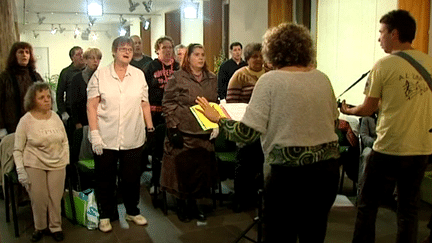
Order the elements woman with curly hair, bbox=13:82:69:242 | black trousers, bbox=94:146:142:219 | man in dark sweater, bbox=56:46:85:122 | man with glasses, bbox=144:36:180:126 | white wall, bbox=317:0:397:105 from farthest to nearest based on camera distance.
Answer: man in dark sweater, bbox=56:46:85:122 → white wall, bbox=317:0:397:105 → man with glasses, bbox=144:36:180:126 → black trousers, bbox=94:146:142:219 → woman with curly hair, bbox=13:82:69:242

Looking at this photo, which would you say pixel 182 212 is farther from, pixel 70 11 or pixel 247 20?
pixel 70 11

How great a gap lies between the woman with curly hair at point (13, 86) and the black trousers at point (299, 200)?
287 centimetres

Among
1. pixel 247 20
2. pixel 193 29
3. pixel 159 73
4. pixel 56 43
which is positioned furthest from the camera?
pixel 56 43

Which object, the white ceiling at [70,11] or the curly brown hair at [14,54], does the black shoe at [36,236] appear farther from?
the white ceiling at [70,11]

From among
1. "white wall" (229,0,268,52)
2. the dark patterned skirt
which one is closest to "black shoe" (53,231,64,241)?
Result: the dark patterned skirt

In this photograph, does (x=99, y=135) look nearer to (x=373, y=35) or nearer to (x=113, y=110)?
(x=113, y=110)

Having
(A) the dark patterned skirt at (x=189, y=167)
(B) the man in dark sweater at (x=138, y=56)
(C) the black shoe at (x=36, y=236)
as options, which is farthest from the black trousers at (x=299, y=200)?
(B) the man in dark sweater at (x=138, y=56)

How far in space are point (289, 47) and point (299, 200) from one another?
2.16 feet

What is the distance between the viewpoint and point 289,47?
1919 millimetres

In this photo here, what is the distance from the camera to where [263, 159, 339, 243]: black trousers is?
6.31ft

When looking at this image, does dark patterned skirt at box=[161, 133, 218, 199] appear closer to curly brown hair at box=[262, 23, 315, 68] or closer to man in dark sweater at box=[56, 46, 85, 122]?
curly brown hair at box=[262, 23, 315, 68]

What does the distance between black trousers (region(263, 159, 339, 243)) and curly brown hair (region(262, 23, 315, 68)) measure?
445 mm

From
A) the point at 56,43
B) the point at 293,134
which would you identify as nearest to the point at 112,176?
the point at 293,134

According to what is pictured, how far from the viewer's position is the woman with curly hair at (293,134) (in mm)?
1871
